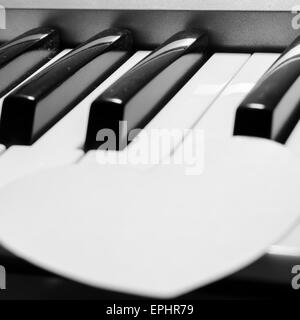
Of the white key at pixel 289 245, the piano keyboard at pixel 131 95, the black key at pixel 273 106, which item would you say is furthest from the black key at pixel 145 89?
the white key at pixel 289 245

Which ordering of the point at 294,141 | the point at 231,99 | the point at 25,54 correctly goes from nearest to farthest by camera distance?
the point at 294,141
the point at 231,99
the point at 25,54

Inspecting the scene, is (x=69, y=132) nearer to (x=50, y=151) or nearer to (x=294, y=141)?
(x=50, y=151)

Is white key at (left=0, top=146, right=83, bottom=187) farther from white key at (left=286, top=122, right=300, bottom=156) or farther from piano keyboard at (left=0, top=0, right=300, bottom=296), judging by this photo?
white key at (left=286, top=122, right=300, bottom=156)

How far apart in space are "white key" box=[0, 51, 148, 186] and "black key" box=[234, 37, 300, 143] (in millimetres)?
168

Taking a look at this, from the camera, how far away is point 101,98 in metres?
0.68

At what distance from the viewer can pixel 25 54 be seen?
2.86ft

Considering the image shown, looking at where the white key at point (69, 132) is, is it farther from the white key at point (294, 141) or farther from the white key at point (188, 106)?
the white key at point (294, 141)

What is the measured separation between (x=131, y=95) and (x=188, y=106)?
82mm

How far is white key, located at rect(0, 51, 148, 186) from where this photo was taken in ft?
2.06

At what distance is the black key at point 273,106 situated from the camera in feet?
2.02

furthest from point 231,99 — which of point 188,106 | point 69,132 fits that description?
point 69,132
